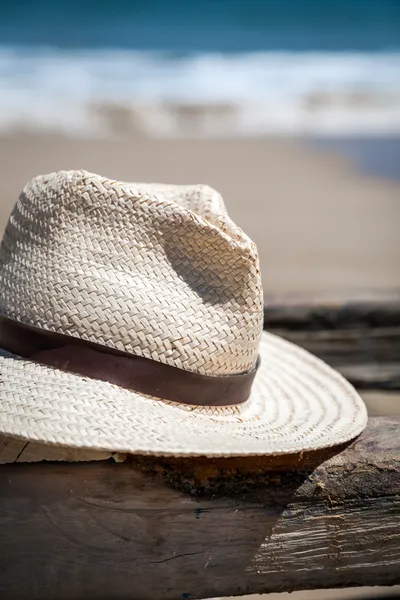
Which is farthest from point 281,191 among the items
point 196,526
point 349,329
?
point 196,526

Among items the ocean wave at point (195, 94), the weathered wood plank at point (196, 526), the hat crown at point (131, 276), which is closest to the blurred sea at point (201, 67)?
the ocean wave at point (195, 94)

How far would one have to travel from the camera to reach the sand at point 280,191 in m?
5.23

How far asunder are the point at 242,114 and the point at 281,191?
2697 mm

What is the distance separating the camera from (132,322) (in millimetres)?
1329

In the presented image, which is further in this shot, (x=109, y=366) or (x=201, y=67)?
(x=201, y=67)

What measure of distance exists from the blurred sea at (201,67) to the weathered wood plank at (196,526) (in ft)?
23.2

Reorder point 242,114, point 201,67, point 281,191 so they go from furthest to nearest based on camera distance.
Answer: point 201,67 → point 242,114 → point 281,191

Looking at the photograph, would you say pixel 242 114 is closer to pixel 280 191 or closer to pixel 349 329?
pixel 280 191

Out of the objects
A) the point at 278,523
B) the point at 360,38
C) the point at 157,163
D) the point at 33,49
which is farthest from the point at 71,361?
the point at 360,38

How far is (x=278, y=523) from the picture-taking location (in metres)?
1.34

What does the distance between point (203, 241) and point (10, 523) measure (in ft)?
1.92

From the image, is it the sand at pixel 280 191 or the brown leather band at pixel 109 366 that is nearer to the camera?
the brown leather band at pixel 109 366

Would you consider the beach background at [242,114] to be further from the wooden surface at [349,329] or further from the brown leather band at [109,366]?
the brown leather band at [109,366]

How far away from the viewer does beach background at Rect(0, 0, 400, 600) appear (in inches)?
232
